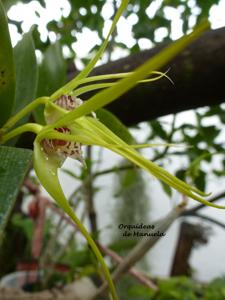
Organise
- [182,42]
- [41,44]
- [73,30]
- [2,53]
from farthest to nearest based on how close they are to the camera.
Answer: [73,30] < [41,44] < [2,53] < [182,42]

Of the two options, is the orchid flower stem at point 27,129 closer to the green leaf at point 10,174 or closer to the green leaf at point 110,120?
the green leaf at point 10,174

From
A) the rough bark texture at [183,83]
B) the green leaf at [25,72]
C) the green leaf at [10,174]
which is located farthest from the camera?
the rough bark texture at [183,83]

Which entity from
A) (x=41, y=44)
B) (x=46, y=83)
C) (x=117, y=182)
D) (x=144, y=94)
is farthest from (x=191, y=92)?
(x=117, y=182)

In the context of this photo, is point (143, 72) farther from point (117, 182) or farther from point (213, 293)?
point (117, 182)

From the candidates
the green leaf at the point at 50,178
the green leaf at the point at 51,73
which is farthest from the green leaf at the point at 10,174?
the green leaf at the point at 51,73

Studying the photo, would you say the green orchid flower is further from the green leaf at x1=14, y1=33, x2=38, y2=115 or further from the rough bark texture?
the rough bark texture

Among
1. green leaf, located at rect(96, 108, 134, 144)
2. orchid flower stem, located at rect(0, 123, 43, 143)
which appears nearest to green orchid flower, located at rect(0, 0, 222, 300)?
orchid flower stem, located at rect(0, 123, 43, 143)
